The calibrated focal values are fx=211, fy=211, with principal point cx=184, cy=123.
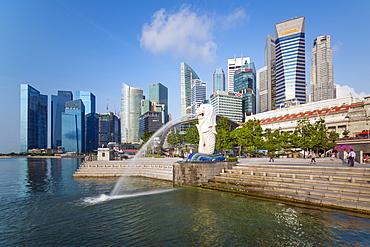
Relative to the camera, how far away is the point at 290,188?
59.0ft

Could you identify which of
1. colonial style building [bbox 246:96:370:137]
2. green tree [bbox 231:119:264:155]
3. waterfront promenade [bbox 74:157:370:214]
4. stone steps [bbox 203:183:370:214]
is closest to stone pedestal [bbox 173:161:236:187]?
waterfront promenade [bbox 74:157:370:214]

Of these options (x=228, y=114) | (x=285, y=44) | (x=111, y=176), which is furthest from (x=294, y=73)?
(x=111, y=176)

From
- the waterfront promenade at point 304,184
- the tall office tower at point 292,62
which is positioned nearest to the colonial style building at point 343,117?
the waterfront promenade at point 304,184

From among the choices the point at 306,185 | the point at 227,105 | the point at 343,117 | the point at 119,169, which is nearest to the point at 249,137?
the point at 119,169

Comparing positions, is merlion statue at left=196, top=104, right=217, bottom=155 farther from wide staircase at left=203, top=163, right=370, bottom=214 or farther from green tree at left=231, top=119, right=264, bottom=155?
green tree at left=231, top=119, right=264, bottom=155

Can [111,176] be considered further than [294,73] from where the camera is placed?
No

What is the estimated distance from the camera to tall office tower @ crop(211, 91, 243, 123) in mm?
172500

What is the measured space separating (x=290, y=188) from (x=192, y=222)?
969 centimetres

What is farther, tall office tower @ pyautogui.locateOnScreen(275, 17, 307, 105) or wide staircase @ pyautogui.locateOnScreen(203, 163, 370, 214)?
tall office tower @ pyautogui.locateOnScreen(275, 17, 307, 105)

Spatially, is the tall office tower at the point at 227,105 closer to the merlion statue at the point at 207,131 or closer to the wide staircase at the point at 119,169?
the wide staircase at the point at 119,169

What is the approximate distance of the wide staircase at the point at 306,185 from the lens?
47.7 feet

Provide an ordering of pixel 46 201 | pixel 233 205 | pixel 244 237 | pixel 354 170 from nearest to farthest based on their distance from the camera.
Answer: pixel 244 237 → pixel 233 205 → pixel 354 170 → pixel 46 201

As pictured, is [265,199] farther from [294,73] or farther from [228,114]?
[294,73]

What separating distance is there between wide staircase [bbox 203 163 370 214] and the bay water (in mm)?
891
